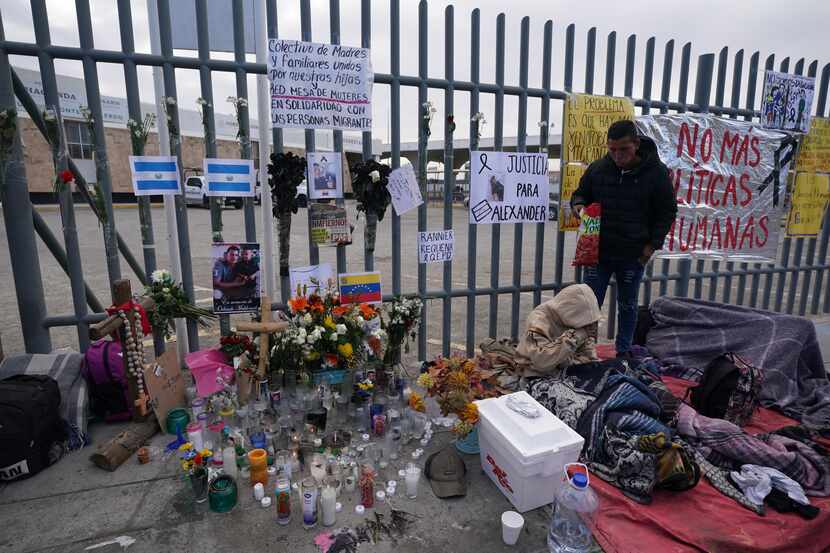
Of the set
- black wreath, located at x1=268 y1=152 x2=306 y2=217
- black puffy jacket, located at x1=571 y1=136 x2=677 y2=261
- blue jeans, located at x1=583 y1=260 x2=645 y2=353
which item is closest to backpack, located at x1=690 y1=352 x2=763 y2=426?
blue jeans, located at x1=583 y1=260 x2=645 y2=353

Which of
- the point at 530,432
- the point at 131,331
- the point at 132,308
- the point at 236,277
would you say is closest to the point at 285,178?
the point at 236,277

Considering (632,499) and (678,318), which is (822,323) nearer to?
(678,318)

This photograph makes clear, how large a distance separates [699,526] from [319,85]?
3.71m

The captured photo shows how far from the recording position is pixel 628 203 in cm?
381

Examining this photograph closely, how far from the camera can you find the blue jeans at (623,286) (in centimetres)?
402

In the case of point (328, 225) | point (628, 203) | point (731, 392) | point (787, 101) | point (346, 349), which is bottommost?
point (731, 392)

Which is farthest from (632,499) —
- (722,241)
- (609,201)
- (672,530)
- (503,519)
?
(722,241)

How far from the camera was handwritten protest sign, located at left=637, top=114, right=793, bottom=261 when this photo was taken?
4.66 meters

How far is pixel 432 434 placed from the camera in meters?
3.12

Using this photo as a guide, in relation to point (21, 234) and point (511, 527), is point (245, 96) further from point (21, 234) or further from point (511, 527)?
point (511, 527)

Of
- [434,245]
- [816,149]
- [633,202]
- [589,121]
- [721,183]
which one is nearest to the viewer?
[633,202]

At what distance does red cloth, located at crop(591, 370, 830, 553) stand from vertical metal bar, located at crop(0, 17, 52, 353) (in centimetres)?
405

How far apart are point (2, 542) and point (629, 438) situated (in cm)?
327

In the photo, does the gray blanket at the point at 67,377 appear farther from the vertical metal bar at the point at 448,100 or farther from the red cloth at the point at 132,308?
the vertical metal bar at the point at 448,100
